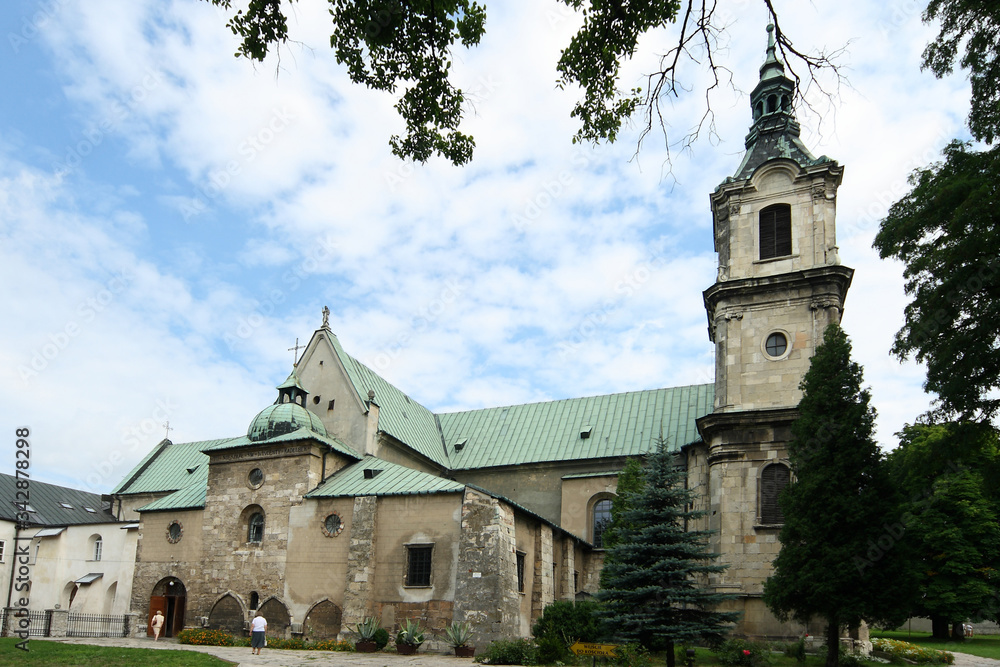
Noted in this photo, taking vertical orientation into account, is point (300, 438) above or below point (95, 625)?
above

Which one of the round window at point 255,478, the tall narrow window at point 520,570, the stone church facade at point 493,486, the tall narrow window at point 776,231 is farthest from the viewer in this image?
the tall narrow window at point 776,231

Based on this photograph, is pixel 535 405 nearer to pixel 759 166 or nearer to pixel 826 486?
pixel 759 166

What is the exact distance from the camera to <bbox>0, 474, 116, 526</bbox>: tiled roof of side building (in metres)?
41.4

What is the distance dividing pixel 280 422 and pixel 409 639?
10452 mm

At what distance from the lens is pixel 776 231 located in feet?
99.1

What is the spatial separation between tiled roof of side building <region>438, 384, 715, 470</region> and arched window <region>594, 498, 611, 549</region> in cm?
209

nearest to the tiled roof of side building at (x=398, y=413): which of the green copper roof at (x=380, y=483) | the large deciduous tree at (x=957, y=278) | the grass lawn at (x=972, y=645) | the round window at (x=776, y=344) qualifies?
the green copper roof at (x=380, y=483)

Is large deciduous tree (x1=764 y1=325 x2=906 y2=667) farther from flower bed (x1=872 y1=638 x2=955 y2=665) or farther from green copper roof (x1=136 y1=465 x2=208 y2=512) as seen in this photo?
green copper roof (x1=136 y1=465 x2=208 y2=512)

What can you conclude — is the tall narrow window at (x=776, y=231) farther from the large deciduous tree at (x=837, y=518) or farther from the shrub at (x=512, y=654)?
the shrub at (x=512, y=654)

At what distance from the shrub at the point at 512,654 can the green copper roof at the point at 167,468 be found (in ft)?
78.5

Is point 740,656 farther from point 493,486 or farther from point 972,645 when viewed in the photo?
point 972,645

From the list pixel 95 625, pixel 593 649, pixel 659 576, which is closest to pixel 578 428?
pixel 659 576

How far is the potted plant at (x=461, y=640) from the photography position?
2262cm

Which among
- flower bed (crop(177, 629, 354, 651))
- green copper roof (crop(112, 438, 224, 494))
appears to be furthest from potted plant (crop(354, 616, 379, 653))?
green copper roof (crop(112, 438, 224, 494))
